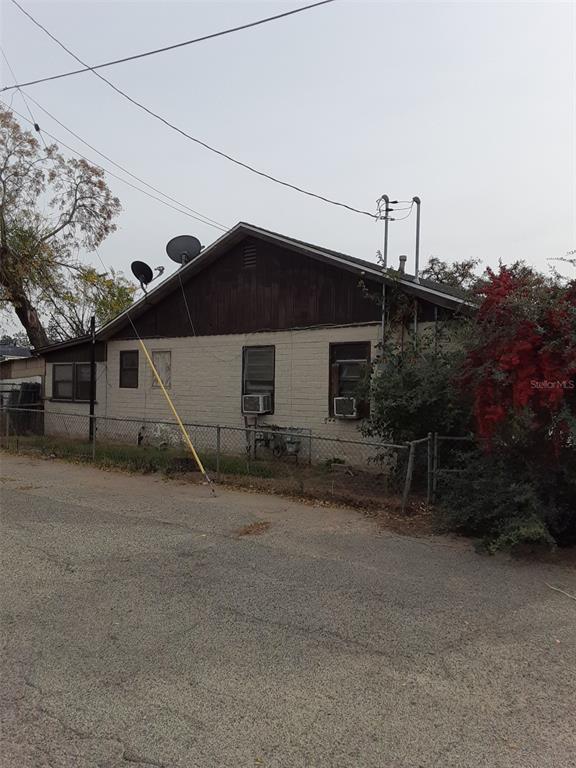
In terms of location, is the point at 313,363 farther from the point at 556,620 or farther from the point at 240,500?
the point at 556,620

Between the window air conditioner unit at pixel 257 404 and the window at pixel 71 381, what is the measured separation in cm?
580

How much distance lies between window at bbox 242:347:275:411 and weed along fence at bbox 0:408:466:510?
3.13ft

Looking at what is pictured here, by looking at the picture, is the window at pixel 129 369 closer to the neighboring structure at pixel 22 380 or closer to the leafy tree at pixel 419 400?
the neighboring structure at pixel 22 380

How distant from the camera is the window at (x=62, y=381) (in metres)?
16.5

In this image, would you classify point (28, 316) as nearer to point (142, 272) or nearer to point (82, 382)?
point (82, 382)

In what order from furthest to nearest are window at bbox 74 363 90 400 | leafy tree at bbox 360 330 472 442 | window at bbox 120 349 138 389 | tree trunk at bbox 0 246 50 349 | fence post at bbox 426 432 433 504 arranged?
1. tree trunk at bbox 0 246 50 349
2. window at bbox 74 363 90 400
3. window at bbox 120 349 138 389
4. leafy tree at bbox 360 330 472 442
5. fence post at bbox 426 432 433 504

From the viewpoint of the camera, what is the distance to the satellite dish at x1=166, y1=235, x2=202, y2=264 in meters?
14.7

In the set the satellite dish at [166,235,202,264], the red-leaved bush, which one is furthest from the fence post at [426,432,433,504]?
the satellite dish at [166,235,202,264]

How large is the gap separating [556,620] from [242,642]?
227 cm

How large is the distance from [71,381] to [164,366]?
3618 mm

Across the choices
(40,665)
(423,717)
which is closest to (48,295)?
(40,665)

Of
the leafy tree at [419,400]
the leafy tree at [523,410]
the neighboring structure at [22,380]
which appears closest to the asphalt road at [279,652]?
the leafy tree at [523,410]

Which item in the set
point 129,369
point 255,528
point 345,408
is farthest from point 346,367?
point 129,369

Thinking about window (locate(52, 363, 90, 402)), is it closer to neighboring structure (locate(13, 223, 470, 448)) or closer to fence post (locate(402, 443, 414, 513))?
neighboring structure (locate(13, 223, 470, 448))
